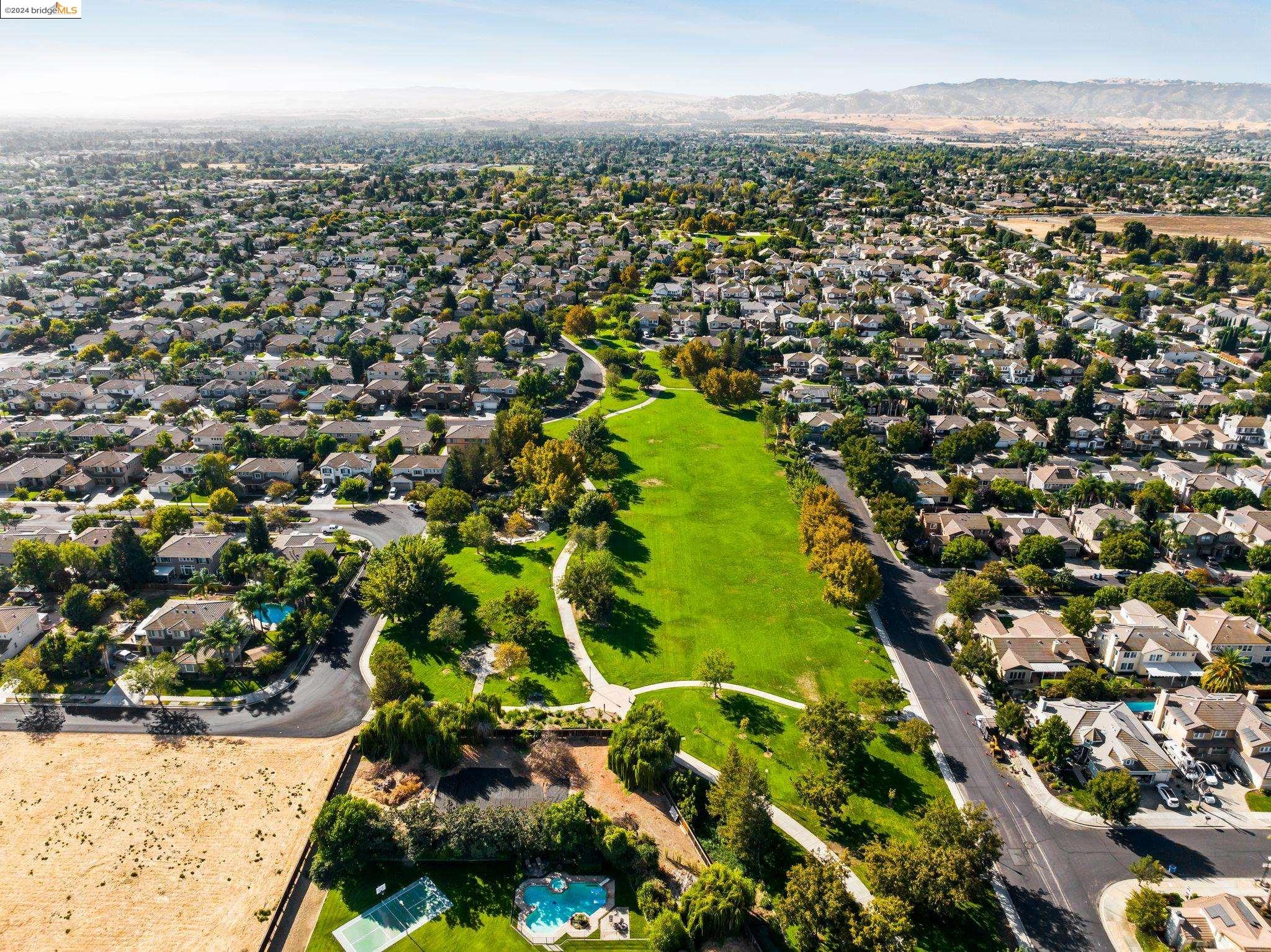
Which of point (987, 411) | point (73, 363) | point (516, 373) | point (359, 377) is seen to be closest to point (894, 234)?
point (987, 411)

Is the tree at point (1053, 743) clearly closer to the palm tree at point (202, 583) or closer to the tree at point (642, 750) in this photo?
the tree at point (642, 750)

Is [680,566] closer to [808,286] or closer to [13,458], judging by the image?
[13,458]

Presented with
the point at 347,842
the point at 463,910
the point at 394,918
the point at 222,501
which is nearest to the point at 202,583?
the point at 222,501

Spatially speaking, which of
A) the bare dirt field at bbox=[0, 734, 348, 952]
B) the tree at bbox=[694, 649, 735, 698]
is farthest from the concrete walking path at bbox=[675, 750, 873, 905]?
the bare dirt field at bbox=[0, 734, 348, 952]

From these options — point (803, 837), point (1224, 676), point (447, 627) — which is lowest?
point (803, 837)

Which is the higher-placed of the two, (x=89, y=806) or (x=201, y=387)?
(x=201, y=387)

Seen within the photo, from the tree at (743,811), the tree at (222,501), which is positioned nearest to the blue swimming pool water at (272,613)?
the tree at (222,501)

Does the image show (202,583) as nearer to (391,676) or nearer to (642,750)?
(391,676)

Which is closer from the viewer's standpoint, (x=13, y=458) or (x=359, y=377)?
(x=13, y=458)
